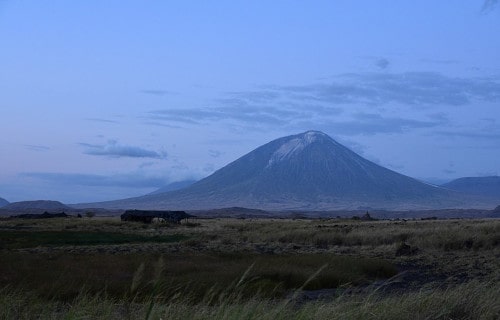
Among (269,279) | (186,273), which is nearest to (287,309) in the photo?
(269,279)

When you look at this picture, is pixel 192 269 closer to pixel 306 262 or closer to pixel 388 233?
pixel 306 262

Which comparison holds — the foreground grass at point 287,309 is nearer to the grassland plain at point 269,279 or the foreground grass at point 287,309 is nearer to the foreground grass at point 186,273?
the grassland plain at point 269,279

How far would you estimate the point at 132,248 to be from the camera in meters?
38.6

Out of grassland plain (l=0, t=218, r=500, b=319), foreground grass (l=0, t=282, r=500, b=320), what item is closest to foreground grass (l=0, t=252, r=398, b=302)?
grassland plain (l=0, t=218, r=500, b=319)

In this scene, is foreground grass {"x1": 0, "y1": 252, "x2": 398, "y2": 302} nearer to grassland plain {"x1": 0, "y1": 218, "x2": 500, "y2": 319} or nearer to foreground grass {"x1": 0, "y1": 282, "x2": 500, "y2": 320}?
grassland plain {"x1": 0, "y1": 218, "x2": 500, "y2": 319}

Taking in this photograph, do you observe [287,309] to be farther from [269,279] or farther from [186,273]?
[186,273]

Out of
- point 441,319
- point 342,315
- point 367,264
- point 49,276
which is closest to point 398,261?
point 367,264

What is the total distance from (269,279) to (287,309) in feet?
38.8

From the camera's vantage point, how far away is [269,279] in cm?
2255

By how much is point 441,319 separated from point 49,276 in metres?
13.0

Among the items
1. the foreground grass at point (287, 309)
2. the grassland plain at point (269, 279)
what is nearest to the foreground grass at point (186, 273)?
the grassland plain at point (269, 279)

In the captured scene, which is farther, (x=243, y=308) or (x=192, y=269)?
(x=192, y=269)

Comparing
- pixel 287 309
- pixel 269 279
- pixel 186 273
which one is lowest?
pixel 269 279

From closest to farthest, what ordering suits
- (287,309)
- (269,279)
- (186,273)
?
(287,309), (269,279), (186,273)
